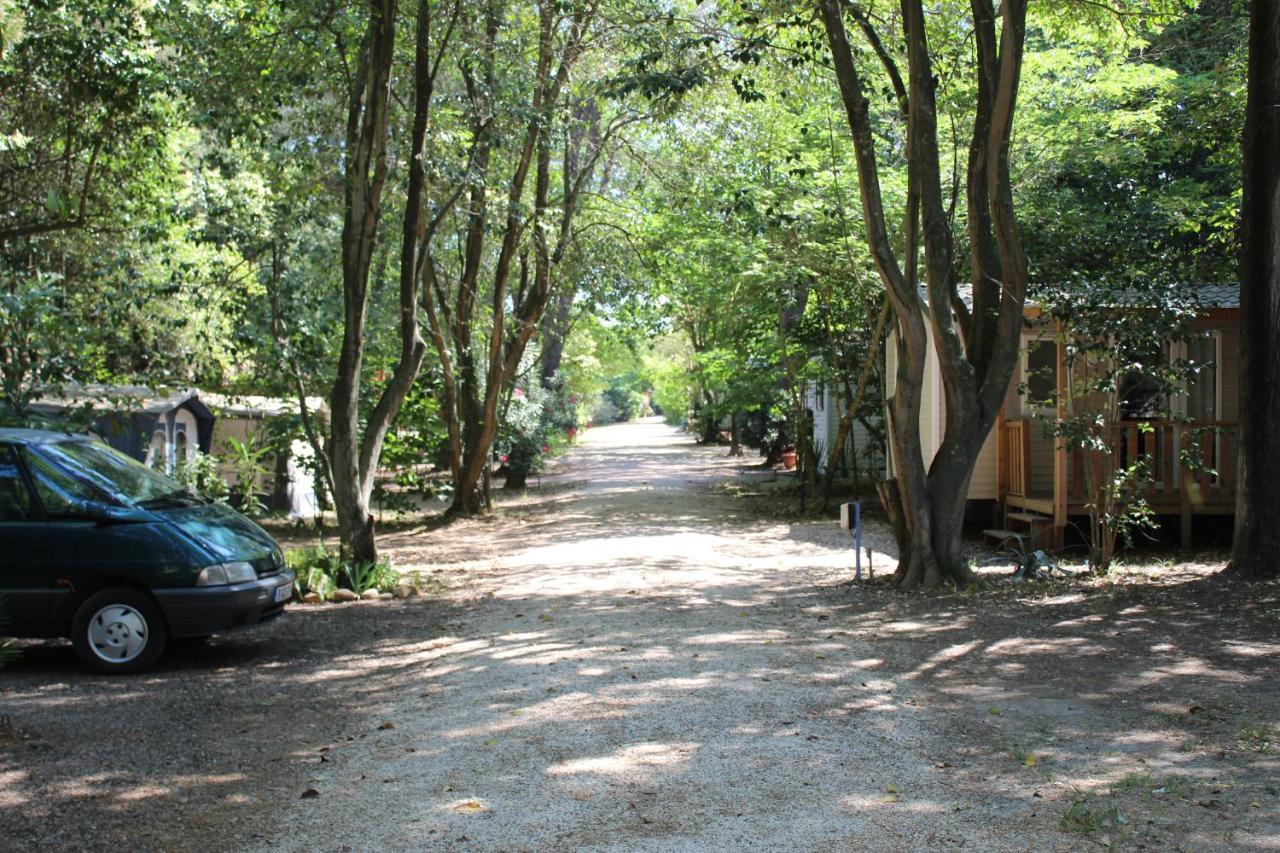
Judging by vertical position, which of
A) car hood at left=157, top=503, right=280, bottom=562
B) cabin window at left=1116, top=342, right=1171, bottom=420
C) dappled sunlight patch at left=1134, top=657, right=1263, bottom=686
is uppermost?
cabin window at left=1116, top=342, right=1171, bottom=420

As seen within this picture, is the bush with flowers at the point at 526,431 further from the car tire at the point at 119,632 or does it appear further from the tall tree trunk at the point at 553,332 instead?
the car tire at the point at 119,632

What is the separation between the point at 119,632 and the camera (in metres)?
8.04

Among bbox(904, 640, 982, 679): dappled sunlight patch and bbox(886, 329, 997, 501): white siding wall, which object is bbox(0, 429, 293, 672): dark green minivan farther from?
bbox(886, 329, 997, 501): white siding wall

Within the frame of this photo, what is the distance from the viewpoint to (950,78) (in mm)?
13711

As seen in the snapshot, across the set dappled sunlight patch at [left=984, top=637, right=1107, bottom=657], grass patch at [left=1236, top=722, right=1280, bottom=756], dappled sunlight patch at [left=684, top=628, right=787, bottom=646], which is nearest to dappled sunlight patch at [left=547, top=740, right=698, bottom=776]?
grass patch at [left=1236, top=722, right=1280, bottom=756]

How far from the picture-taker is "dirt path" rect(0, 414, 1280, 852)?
15.5ft

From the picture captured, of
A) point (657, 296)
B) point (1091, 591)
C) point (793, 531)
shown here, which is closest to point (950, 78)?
point (1091, 591)

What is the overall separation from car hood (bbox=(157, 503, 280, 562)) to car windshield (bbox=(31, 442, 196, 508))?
18cm

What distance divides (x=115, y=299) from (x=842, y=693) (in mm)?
10580

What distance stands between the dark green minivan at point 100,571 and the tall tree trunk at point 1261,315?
8654 mm

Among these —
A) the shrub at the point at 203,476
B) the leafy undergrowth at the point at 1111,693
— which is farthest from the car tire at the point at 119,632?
the shrub at the point at 203,476

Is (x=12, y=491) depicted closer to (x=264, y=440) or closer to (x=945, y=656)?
(x=945, y=656)

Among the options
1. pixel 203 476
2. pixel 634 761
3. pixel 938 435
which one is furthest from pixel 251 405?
pixel 634 761

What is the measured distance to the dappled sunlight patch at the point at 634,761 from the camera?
5.45 meters
